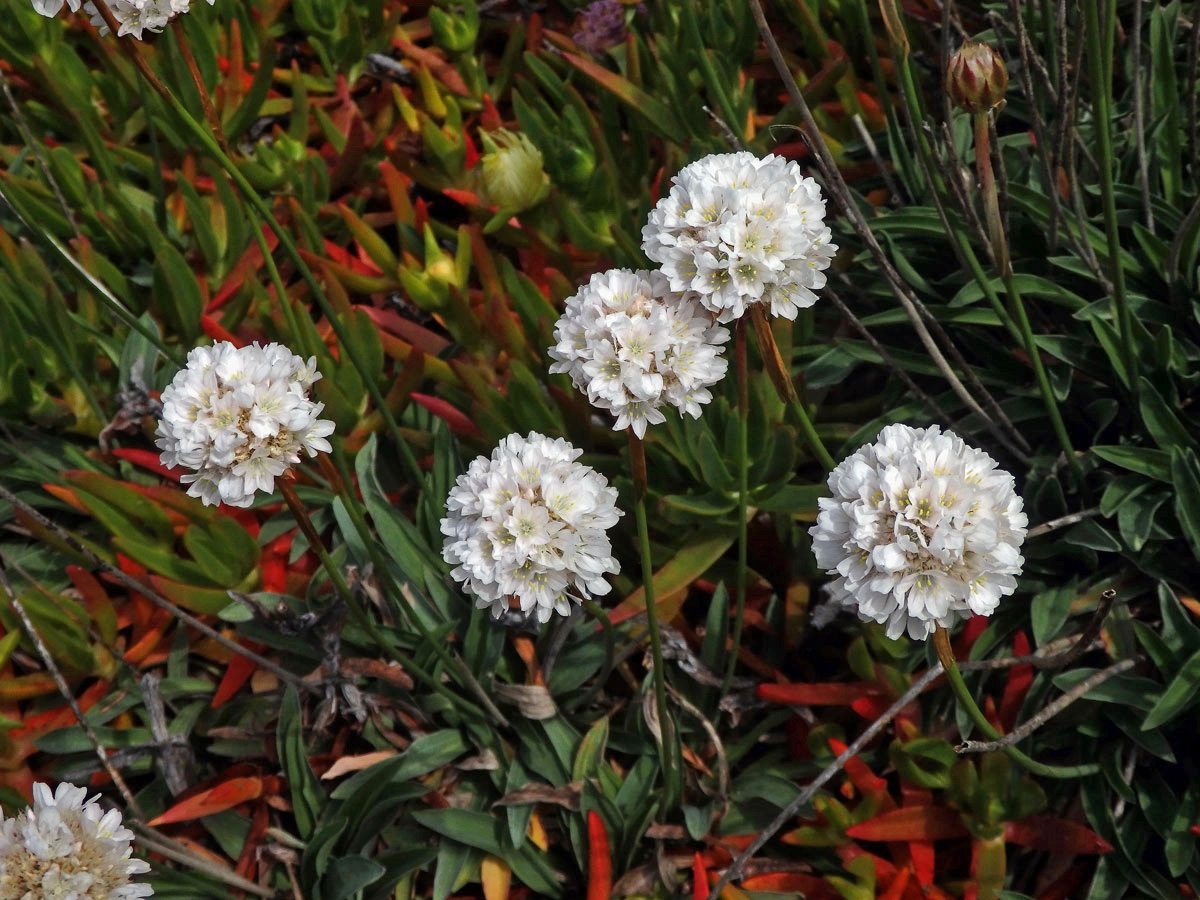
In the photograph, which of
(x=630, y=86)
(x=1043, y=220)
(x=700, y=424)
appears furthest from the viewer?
(x=630, y=86)

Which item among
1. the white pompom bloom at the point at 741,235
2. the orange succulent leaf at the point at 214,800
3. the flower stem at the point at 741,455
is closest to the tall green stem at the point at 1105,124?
the white pompom bloom at the point at 741,235

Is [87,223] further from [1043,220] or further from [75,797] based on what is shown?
[1043,220]

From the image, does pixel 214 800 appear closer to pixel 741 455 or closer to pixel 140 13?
pixel 741 455

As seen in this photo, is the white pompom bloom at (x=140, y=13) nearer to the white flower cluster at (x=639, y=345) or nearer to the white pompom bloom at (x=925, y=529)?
the white flower cluster at (x=639, y=345)

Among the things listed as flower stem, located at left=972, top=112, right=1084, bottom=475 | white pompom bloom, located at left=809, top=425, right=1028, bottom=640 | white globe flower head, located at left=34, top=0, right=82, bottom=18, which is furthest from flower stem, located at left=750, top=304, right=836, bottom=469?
white globe flower head, located at left=34, top=0, right=82, bottom=18

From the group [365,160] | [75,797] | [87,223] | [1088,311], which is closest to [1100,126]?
[1088,311]

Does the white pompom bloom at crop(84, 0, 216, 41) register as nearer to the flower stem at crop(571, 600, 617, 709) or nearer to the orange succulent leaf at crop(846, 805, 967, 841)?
the flower stem at crop(571, 600, 617, 709)
